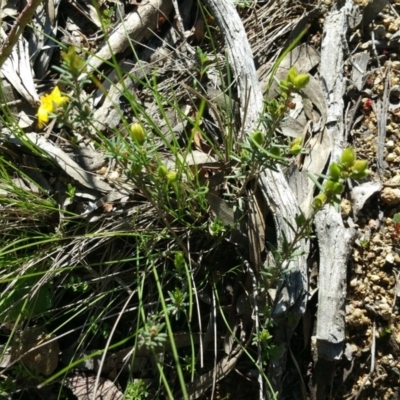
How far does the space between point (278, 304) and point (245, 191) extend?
43 centimetres

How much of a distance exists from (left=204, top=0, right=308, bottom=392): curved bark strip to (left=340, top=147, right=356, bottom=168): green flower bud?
0.40 meters

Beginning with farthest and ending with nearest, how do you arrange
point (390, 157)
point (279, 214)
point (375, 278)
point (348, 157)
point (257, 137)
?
point (390, 157) → point (375, 278) → point (279, 214) → point (257, 137) → point (348, 157)

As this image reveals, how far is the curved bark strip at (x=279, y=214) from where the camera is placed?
2016mm

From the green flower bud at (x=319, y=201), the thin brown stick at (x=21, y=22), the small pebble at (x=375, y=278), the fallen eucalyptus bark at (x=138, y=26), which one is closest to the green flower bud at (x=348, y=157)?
the green flower bud at (x=319, y=201)

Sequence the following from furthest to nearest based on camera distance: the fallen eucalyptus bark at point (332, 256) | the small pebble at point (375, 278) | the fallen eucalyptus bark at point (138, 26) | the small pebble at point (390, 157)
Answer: the fallen eucalyptus bark at point (138, 26) < the small pebble at point (390, 157) < the small pebble at point (375, 278) < the fallen eucalyptus bark at point (332, 256)

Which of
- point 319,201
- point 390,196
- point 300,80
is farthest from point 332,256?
point 300,80

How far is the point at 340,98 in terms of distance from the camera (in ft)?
7.71

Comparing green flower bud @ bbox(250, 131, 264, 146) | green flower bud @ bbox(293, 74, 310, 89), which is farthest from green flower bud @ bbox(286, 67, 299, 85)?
green flower bud @ bbox(250, 131, 264, 146)

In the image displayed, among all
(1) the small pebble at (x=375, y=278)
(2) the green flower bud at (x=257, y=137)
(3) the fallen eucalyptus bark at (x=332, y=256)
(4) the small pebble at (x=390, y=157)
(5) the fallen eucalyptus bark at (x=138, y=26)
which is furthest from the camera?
(5) the fallen eucalyptus bark at (x=138, y=26)

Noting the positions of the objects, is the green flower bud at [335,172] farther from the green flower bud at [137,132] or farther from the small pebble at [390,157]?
the small pebble at [390,157]

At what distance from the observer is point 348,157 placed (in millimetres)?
1545

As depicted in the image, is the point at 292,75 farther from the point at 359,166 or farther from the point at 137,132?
the point at 137,132

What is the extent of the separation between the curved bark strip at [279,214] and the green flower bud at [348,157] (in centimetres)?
40

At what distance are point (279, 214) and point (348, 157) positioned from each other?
1.86 feet
